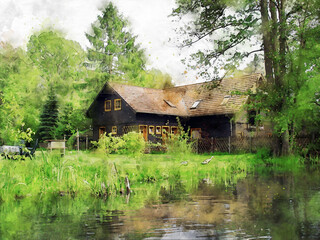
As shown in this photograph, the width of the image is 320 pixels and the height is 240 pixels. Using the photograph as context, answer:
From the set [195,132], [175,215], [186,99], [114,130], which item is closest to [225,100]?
[195,132]

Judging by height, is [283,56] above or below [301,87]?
above

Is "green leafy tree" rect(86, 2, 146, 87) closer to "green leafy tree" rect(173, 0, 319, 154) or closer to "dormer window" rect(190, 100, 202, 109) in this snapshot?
"dormer window" rect(190, 100, 202, 109)

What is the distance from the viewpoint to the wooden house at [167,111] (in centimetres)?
3866

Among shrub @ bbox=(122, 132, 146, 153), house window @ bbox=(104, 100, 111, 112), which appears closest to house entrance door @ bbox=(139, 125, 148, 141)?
house window @ bbox=(104, 100, 111, 112)

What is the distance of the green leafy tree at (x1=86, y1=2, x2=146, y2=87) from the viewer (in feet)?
172

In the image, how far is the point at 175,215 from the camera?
8.70 metres

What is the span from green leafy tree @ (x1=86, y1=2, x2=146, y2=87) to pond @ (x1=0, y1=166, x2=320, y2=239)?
4077 cm

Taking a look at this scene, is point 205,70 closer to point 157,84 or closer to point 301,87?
point 301,87

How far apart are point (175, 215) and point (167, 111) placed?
1262 inches

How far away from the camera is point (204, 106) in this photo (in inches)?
1613

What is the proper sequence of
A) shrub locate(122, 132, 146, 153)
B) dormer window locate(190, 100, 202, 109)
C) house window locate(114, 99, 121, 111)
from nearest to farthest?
shrub locate(122, 132, 146, 153)
house window locate(114, 99, 121, 111)
dormer window locate(190, 100, 202, 109)

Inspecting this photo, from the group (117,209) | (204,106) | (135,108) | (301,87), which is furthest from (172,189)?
(204,106)

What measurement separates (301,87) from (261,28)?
14.8ft

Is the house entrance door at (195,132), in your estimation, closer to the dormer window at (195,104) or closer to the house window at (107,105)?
the dormer window at (195,104)
